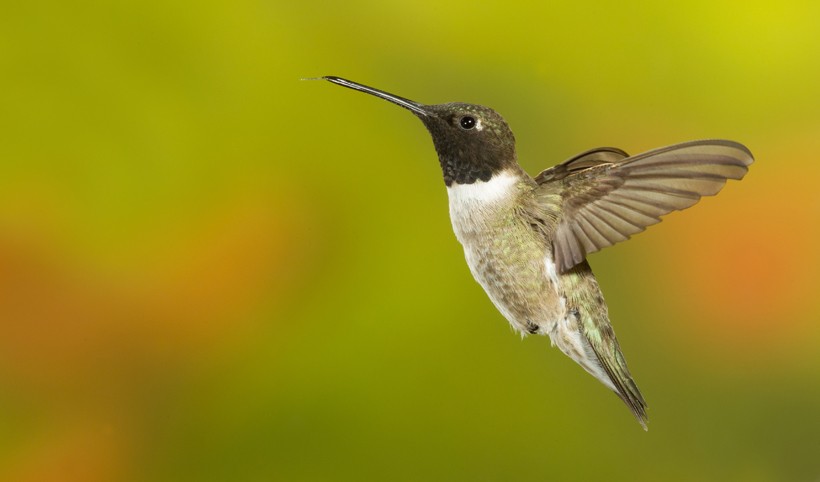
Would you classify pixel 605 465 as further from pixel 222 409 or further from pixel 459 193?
pixel 459 193

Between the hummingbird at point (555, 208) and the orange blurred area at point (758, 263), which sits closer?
the hummingbird at point (555, 208)

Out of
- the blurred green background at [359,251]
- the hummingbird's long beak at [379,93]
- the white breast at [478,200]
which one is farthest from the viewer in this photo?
the blurred green background at [359,251]

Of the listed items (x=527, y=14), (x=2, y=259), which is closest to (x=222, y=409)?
(x=2, y=259)

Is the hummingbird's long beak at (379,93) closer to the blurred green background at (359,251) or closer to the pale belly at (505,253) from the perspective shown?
the pale belly at (505,253)

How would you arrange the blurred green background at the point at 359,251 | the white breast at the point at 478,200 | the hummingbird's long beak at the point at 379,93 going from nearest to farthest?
the hummingbird's long beak at the point at 379,93 < the white breast at the point at 478,200 < the blurred green background at the point at 359,251

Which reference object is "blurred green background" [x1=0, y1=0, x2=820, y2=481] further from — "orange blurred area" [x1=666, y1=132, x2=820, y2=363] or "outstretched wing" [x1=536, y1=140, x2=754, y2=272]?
"outstretched wing" [x1=536, y1=140, x2=754, y2=272]

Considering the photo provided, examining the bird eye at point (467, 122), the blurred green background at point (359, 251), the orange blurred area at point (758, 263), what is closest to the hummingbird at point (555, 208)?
the bird eye at point (467, 122)

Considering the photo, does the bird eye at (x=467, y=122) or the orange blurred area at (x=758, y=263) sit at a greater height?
the bird eye at (x=467, y=122)

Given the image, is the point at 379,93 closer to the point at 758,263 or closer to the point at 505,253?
the point at 505,253
